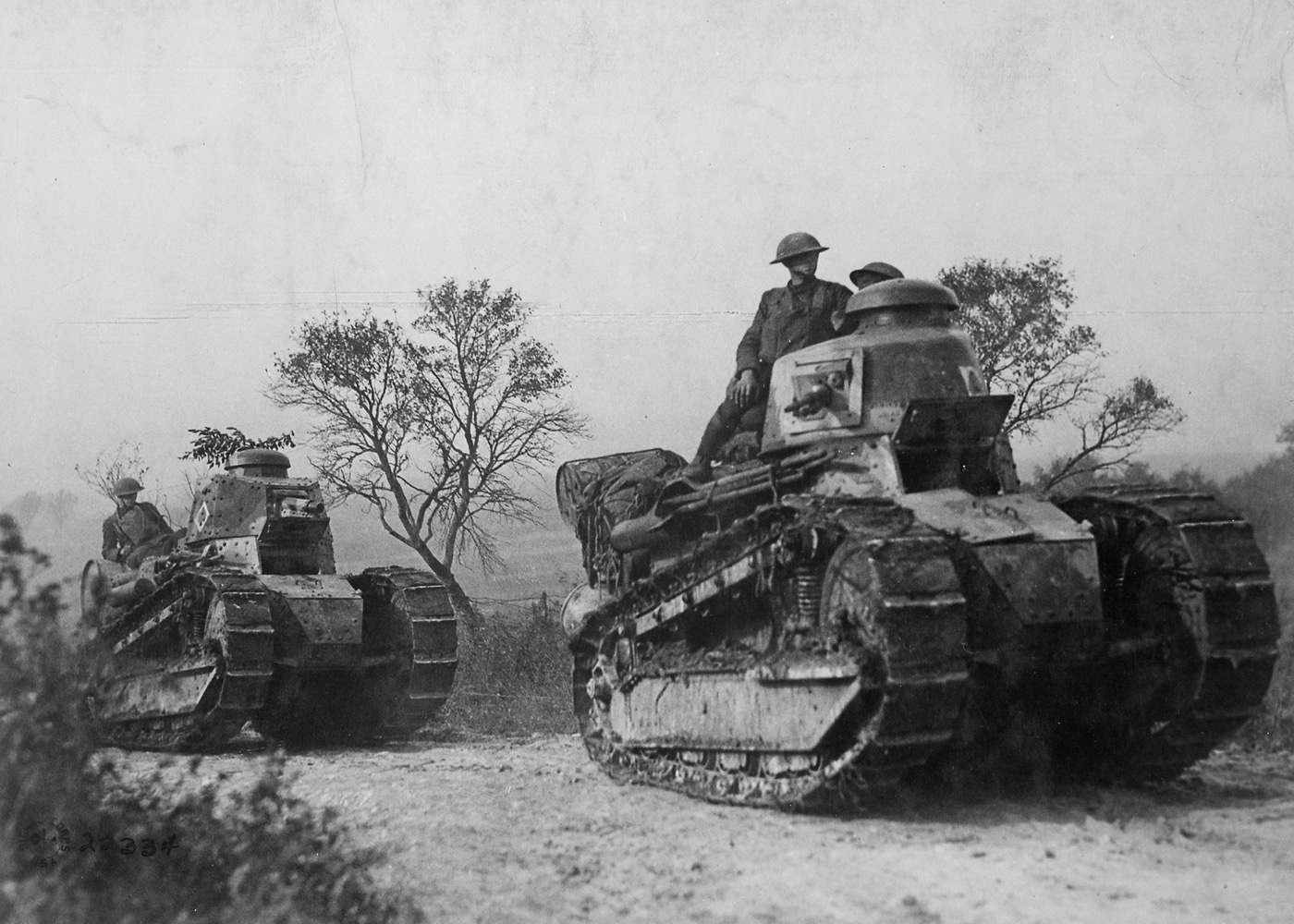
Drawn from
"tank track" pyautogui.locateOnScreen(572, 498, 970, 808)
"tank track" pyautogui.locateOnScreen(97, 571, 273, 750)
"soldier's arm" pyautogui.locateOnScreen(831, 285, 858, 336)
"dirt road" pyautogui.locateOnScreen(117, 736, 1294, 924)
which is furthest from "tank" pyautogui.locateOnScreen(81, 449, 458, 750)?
"soldier's arm" pyautogui.locateOnScreen(831, 285, 858, 336)

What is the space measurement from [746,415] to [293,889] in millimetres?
6966

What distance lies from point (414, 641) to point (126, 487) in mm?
5303

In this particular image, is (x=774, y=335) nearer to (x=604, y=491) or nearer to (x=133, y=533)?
(x=604, y=491)

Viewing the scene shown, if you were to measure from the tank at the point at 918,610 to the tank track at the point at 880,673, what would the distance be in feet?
0.05

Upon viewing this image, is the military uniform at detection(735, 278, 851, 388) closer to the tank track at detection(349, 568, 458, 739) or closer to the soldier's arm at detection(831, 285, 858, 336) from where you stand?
the soldier's arm at detection(831, 285, 858, 336)

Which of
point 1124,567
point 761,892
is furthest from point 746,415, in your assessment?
point 761,892

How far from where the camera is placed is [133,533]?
16.3 m

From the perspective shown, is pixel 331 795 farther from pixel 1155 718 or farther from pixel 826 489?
pixel 1155 718

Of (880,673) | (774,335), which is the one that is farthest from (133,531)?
(880,673)

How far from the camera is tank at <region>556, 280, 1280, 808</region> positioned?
7.81m

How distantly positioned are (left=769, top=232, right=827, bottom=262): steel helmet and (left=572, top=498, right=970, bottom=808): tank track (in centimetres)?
307

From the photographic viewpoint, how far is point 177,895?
508 centimetres

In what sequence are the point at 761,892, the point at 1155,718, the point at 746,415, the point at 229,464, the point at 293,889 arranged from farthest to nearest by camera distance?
the point at 229,464 → the point at 746,415 → the point at 1155,718 → the point at 761,892 → the point at 293,889

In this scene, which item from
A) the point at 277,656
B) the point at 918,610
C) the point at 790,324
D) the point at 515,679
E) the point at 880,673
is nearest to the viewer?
the point at 918,610
